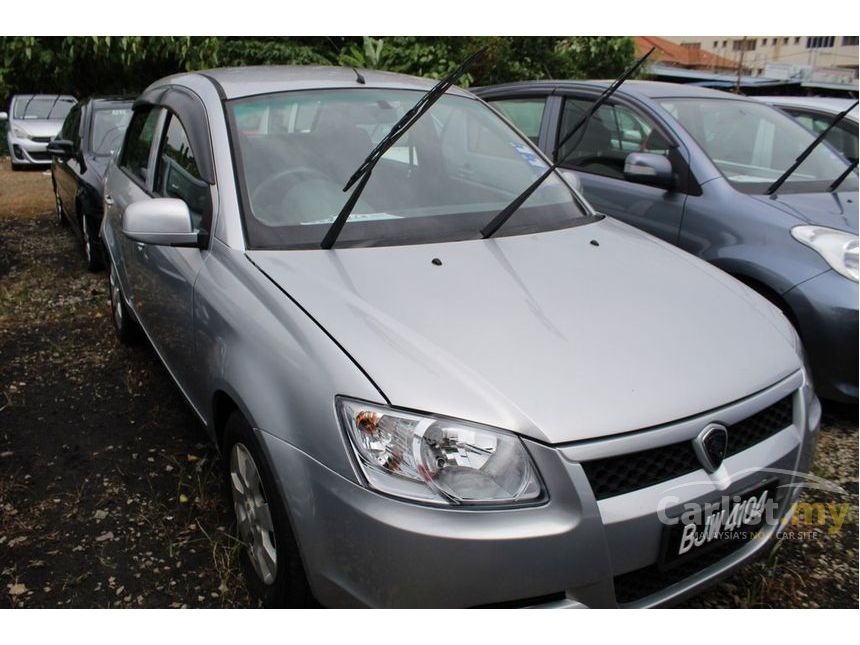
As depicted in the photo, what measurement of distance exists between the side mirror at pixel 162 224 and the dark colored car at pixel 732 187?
61.4 inches

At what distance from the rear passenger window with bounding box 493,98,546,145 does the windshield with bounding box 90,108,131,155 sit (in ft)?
10.6

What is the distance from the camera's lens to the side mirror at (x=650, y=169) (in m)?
4.06

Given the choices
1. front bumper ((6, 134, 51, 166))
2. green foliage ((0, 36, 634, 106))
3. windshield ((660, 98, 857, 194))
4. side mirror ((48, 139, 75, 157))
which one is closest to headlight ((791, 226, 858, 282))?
windshield ((660, 98, 857, 194))

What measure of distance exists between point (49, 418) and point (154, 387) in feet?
1.71

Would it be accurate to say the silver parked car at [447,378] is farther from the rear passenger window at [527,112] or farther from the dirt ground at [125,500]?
the rear passenger window at [527,112]

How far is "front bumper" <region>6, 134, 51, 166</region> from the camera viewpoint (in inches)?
537

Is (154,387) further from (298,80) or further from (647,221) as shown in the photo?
(647,221)

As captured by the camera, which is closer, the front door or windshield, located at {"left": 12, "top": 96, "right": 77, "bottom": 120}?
the front door

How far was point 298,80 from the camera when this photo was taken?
3.21 m

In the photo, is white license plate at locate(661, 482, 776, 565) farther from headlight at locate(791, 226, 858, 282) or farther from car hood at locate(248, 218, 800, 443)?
headlight at locate(791, 226, 858, 282)

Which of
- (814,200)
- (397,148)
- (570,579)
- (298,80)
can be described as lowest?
(570,579)

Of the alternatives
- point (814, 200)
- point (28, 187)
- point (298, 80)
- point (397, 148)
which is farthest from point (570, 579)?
point (28, 187)

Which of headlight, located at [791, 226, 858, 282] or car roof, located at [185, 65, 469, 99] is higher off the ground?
car roof, located at [185, 65, 469, 99]

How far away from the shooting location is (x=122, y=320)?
4.36m
